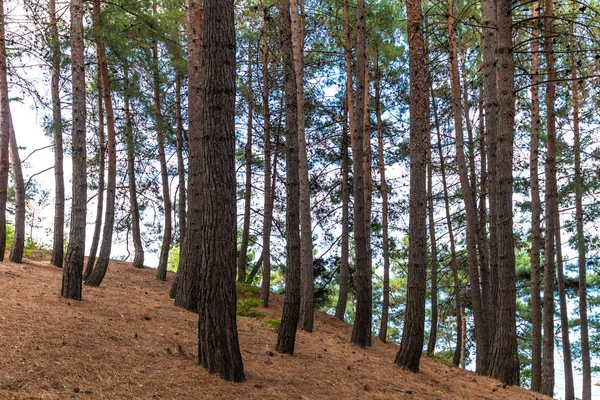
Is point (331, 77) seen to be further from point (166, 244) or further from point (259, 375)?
point (259, 375)

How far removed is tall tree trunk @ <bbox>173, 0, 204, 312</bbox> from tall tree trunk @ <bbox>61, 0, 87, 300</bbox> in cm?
179

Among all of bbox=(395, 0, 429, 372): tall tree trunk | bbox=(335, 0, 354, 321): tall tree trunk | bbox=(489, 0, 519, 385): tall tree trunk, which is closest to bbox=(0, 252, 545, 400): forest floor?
bbox=(395, 0, 429, 372): tall tree trunk

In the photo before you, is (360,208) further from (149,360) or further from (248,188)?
(248,188)

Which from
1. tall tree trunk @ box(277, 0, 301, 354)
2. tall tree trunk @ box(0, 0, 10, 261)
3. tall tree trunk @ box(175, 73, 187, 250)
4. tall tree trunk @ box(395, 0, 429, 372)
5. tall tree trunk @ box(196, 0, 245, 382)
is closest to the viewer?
tall tree trunk @ box(196, 0, 245, 382)

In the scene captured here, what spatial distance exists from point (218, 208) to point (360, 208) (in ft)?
15.2

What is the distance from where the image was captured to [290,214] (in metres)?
7.21

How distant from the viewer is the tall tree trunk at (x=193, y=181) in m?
8.74

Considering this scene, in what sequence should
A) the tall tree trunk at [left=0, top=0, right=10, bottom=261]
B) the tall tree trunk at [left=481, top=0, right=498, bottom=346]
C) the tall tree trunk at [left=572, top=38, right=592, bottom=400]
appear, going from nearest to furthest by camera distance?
the tall tree trunk at [left=481, top=0, right=498, bottom=346] < the tall tree trunk at [left=0, top=0, right=10, bottom=261] < the tall tree trunk at [left=572, top=38, right=592, bottom=400]

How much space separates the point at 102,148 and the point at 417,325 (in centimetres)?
898

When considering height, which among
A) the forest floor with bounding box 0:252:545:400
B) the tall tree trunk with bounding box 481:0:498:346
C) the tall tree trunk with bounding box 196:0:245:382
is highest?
the tall tree trunk with bounding box 481:0:498:346

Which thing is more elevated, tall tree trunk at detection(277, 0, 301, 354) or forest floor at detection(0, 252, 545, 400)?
tall tree trunk at detection(277, 0, 301, 354)

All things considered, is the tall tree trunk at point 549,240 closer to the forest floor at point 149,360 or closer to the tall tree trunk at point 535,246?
the tall tree trunk at point 535,246

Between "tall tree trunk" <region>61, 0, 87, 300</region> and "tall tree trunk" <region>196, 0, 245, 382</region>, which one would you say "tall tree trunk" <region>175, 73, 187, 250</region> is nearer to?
Answer: "tall tree trunk" <region>61, 0, 87, 300</region>

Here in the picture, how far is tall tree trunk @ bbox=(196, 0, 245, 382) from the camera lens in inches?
201
